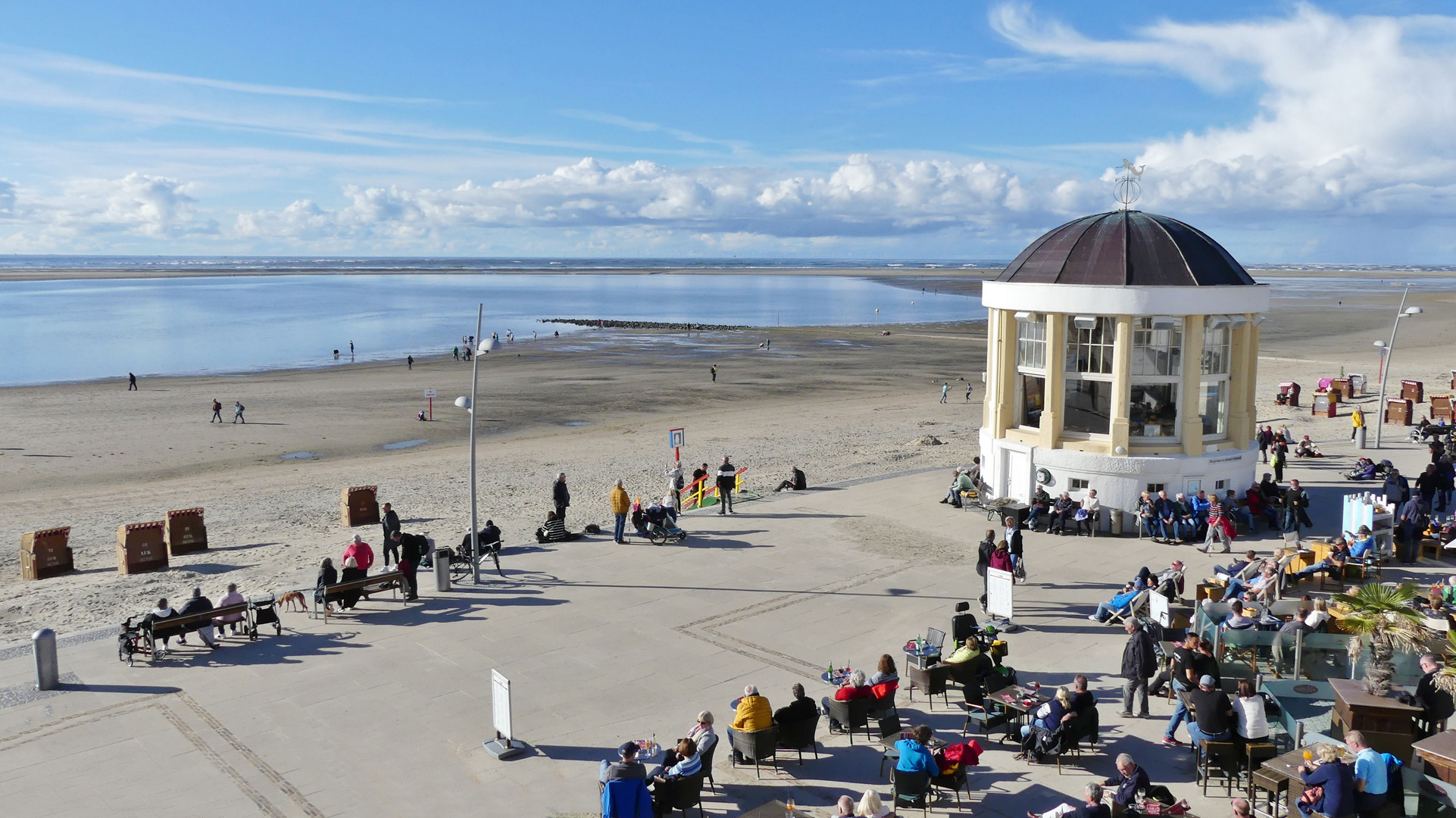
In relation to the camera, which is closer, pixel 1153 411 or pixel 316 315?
pixel 1153 411

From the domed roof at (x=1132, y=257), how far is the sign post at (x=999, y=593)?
8.63 m

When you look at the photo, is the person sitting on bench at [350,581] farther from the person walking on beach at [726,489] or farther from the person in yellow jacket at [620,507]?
the person walking on beach at [726,489]

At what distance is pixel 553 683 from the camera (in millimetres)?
13062

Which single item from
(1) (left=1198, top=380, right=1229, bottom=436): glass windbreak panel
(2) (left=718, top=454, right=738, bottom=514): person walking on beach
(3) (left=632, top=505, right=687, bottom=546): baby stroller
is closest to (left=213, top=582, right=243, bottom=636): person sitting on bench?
(3) (left=632, top=505, right=687, bottom=546): baby stroller

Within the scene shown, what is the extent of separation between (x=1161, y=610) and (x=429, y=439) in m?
30.4

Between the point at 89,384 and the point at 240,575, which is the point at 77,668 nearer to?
the point at 240,575

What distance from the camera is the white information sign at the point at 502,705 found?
10.7 m

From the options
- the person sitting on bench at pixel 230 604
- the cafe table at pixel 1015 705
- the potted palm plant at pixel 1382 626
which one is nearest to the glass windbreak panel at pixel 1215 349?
the potted palm plant at pixel 1382 626

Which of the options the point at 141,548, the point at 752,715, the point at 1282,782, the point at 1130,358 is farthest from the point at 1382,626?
the point at 141,548

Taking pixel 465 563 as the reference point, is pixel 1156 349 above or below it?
above

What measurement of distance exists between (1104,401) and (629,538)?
1101cm

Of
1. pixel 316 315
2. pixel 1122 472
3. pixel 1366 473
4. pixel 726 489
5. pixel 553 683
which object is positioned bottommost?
pixel 553 683

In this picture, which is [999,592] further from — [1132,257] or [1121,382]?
[1132,257]

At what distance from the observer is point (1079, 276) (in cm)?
2112
